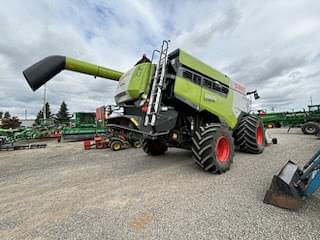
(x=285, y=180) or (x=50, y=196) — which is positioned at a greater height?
(x=285, y=180)

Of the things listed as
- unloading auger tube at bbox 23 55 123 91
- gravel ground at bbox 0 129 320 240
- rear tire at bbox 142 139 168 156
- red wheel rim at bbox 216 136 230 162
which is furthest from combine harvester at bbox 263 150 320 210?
unloading auger tube at bbox 23 55 123 91

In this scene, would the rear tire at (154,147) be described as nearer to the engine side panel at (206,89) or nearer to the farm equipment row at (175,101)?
the farm equipment row at (175,101)

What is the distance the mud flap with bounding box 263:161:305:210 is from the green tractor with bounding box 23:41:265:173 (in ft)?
4.99

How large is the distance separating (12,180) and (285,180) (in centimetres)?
548

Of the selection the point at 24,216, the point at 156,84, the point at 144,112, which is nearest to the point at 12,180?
the point at 24,216

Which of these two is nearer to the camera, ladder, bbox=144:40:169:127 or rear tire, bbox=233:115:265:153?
ladder, bbox=144:40:169:127

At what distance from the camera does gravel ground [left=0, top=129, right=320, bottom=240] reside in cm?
215

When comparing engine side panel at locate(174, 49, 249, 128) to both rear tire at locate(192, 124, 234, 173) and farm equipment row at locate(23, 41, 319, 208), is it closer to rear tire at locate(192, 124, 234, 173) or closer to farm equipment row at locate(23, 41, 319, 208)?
farm equipment row at locate(23, 41, 319, 208)

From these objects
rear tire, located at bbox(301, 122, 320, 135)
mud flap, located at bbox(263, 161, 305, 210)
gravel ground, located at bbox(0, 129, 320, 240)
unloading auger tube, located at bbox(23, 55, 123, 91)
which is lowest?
gravel ground, located at bbox(0, 129, 320, 240)

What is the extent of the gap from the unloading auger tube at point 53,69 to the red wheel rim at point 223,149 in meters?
3.94

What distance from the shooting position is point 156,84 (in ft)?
14.3

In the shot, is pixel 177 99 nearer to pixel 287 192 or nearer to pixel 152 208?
pixel 152 208

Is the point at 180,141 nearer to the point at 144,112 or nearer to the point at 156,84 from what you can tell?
the point at 144,112

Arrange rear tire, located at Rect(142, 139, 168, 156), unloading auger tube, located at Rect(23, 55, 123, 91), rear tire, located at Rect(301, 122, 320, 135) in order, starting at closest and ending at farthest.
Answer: unloading auger tube, located at Rect(23, 55, 123, 91), rear tire, located at Rect(142, 139, 168, 156), rear tire, located at Rect(301, 122, 320, 135)
